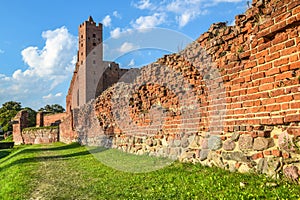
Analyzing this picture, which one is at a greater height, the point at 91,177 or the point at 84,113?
the point at 84,113

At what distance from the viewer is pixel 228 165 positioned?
185 inches

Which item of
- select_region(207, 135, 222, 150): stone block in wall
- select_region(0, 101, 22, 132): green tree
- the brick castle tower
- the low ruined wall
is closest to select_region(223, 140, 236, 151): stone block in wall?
select_region(207, 135, 222, 150): stone block in wall

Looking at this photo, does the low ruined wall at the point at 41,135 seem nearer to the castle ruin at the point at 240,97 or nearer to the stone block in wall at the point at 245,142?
the castle ruin at the point at 240,97

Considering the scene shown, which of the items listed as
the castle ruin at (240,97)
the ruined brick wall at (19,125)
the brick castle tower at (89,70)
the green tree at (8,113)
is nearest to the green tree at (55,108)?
the green tree at (8,113)

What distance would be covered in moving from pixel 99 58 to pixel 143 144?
1791 inches

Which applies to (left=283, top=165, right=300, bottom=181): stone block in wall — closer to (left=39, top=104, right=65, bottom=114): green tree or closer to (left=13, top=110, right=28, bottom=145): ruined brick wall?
(left=13, top=110, right=28, bottom=145): ruined brick wall

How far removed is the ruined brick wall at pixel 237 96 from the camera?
3.73 metres

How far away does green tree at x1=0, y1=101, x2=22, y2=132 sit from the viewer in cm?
5259

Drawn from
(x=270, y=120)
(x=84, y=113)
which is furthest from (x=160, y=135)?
(x=84, y=113)

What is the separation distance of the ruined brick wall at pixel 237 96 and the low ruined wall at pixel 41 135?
812 inches

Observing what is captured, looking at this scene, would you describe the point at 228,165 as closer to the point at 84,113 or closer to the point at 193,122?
the point at 193,122

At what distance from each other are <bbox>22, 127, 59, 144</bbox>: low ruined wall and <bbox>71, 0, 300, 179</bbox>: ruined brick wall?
67.7 feet

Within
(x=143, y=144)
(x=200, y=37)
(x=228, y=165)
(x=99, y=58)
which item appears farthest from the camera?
(x=99, y=58)

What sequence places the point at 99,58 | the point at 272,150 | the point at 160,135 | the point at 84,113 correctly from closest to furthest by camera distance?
the point at 272,150
the point at 160,135
the point at 84,113
the point at 99,58
